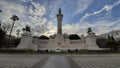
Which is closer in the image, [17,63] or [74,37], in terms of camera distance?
[17,63]

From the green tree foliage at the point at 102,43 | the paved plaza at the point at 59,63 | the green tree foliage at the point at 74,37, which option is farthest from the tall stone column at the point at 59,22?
the paved plaza at the point at 59,63

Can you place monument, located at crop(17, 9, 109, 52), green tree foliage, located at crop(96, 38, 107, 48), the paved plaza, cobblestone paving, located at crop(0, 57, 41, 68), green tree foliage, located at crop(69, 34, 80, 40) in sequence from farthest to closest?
green tree foliage, located at crop(69, 34, 80, 40)
green tree foliage, located at crop(96, 38, 107, 48)
monument, located at crop(17, 9, 109, 52)
the paved plaza
cobblestone paving, located at crop(0, 57, 41, 68)

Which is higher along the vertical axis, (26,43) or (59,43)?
(59,43)

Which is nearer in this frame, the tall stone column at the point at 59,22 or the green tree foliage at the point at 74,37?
the tall stone column at the point at 59,22

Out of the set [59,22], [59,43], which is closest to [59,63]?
[59,43]

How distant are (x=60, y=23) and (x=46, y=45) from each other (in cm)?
1381

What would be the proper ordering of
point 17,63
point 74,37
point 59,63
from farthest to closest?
point 74,37 → point 59,63 → point 17,63

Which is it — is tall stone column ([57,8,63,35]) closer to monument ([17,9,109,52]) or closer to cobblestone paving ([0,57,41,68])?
monument ([17,9,109,52])

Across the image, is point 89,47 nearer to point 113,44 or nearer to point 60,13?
point 113,44

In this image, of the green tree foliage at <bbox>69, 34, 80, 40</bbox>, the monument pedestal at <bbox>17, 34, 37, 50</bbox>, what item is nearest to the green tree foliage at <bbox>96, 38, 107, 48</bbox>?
the green tree foliage at <bbox>69, 34, 80, 40</bbox>

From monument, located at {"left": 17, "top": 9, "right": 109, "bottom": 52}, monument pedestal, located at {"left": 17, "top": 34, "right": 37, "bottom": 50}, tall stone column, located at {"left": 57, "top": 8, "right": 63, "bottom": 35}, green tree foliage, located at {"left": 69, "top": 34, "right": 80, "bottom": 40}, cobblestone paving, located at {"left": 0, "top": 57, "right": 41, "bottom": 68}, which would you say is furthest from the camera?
green tree foliage, located at {"left": 69, "top": 34, "right": 80, "bottom": 40}

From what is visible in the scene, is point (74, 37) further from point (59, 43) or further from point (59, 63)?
point (59, 63)

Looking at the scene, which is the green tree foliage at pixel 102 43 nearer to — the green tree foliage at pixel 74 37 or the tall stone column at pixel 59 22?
the green tree foliage at pixel 74 37

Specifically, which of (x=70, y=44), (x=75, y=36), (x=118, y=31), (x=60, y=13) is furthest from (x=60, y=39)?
(x=118, y=31)
